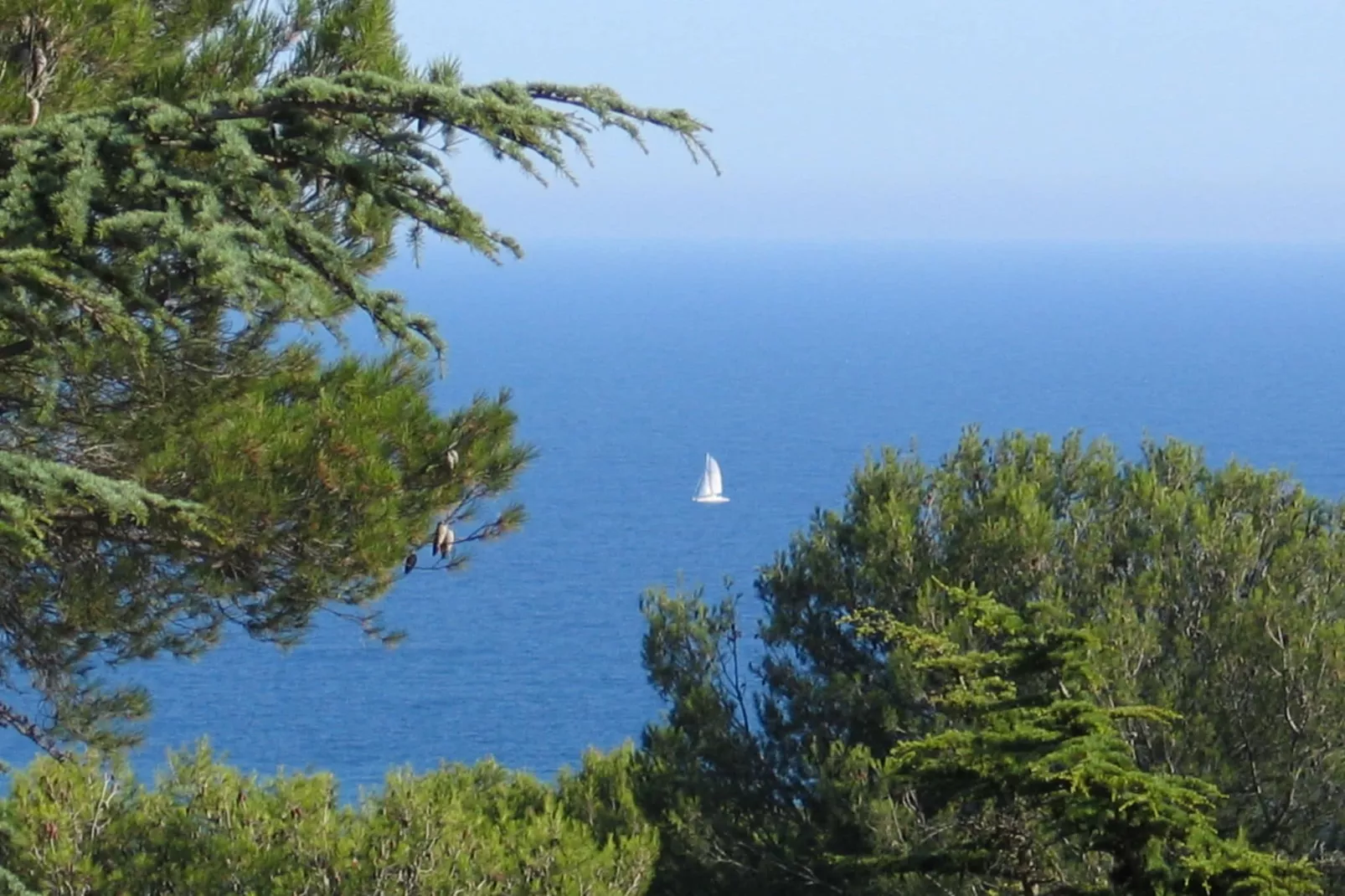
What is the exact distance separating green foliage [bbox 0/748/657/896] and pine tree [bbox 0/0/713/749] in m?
0.47

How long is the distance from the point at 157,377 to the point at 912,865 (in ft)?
9.60

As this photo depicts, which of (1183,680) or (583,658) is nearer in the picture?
(1183,680)

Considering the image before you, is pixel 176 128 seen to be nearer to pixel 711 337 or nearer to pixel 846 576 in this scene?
pixel 846 576

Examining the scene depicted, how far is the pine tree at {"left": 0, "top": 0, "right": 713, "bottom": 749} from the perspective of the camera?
169 inches

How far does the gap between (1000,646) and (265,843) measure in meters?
3.42

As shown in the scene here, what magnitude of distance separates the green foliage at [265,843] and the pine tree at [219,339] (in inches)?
18.3

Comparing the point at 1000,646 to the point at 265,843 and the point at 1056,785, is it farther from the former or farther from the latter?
the point at 1056,785

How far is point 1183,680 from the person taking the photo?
27.7 feet

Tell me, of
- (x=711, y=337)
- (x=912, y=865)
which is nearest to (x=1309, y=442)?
(x=912, y=865)

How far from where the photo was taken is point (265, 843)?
7.55 meters

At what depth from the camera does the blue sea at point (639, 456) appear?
2934cm

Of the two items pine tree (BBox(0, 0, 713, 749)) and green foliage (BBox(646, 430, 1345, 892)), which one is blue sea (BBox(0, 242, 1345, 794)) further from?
green foliage (BBox(646, 430, 1345, 892))

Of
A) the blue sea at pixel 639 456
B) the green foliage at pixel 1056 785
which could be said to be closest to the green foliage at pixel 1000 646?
the blue sea at pixel 639 456

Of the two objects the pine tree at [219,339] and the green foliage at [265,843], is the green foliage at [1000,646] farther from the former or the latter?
the pine tree at [219,339]
